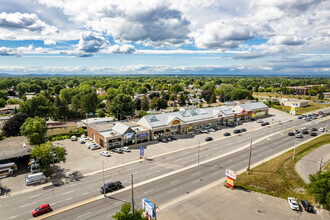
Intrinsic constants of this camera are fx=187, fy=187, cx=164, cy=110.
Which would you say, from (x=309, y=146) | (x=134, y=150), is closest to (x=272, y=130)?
(x=309, y=146)

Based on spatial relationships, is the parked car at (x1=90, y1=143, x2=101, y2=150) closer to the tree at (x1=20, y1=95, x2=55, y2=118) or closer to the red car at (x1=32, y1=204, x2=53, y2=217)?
the red car at (x1=32, y1=204, x2=53, y2=217)

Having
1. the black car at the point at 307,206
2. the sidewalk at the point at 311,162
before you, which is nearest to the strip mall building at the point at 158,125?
the sidewalk at the point at 311,162

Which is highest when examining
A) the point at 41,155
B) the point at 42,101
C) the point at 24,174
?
the point at 42,101

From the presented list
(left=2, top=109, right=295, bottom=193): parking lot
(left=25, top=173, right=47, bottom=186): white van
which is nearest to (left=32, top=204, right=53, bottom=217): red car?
(left=2, top=109, right=295, bottom=193): parking lot

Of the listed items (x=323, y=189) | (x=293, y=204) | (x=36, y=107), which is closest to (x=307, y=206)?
(x=293, y=204)

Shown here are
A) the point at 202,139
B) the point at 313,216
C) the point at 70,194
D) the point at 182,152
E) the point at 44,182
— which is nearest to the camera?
the point at 313,216

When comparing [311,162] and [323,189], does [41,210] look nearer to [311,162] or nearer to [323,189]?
[323,189]

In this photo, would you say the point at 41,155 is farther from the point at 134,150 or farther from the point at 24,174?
the point at 134,150
